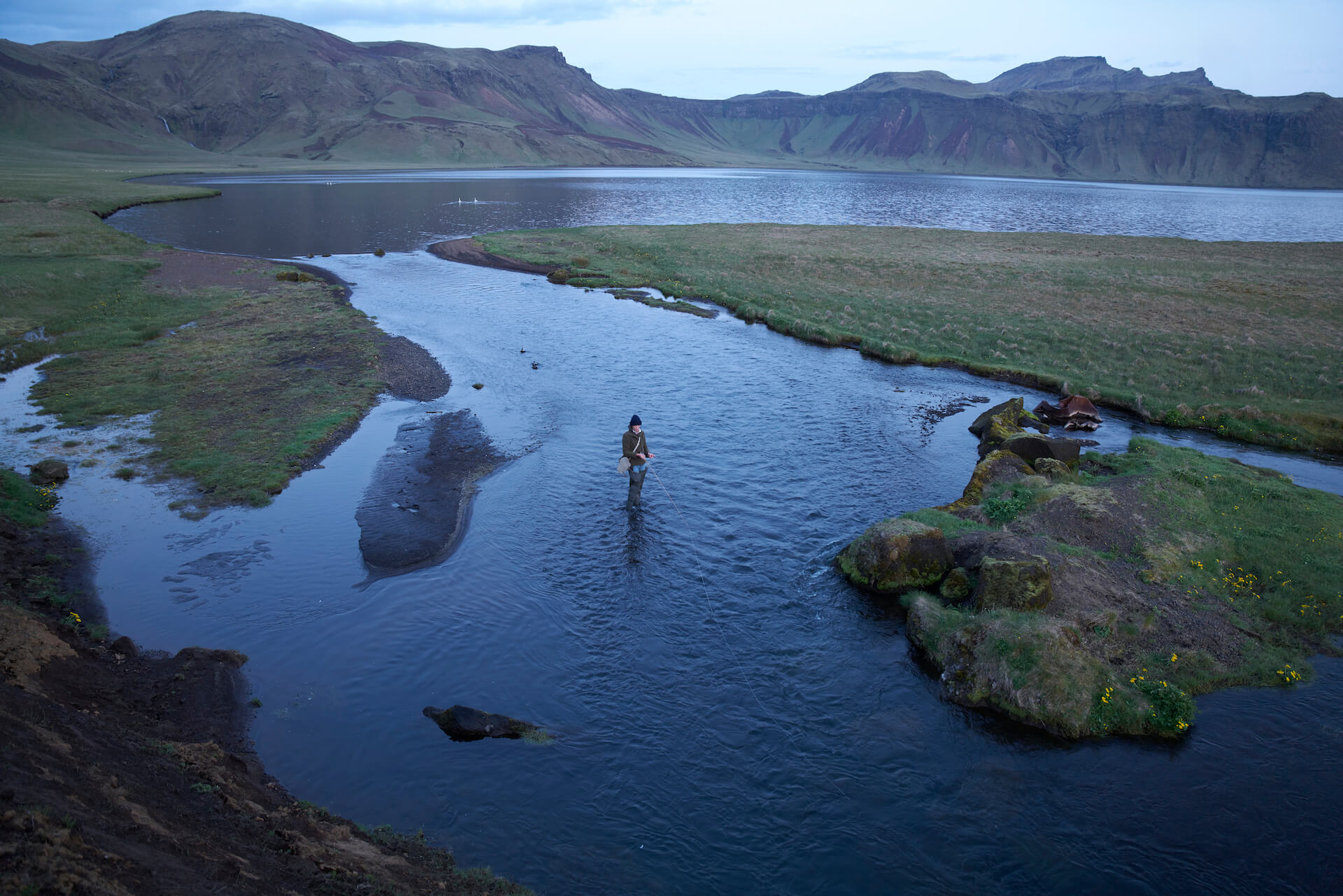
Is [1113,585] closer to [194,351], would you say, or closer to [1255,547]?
[1255,547]

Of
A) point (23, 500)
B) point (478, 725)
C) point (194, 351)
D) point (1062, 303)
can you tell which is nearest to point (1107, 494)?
point (478, 725)

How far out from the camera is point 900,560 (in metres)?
19.9

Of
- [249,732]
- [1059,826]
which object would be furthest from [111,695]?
[1059,826]

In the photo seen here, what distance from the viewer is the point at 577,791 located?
13.4m

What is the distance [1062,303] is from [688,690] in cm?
4940

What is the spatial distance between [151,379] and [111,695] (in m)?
25.2

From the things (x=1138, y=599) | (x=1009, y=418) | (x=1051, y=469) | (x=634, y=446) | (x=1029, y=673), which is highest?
(x=634, y=446)

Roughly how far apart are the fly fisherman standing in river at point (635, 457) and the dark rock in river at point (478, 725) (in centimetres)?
990

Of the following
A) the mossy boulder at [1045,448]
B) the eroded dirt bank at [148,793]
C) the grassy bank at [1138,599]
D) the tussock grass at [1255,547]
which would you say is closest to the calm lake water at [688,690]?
the grassy bank at [1138,599]

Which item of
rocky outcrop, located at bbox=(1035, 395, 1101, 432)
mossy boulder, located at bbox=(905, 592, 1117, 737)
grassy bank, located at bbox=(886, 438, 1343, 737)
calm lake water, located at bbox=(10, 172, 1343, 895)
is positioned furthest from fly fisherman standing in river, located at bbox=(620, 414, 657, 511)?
rocky outcrop, located at bbox=(1035, 395, 1101, 432)

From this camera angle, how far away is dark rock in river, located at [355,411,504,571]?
21.5 m

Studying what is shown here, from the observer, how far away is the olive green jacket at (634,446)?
23234mm

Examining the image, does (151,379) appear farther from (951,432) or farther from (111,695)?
(951,432)

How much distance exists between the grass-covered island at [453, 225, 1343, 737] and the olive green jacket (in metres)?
7.29
